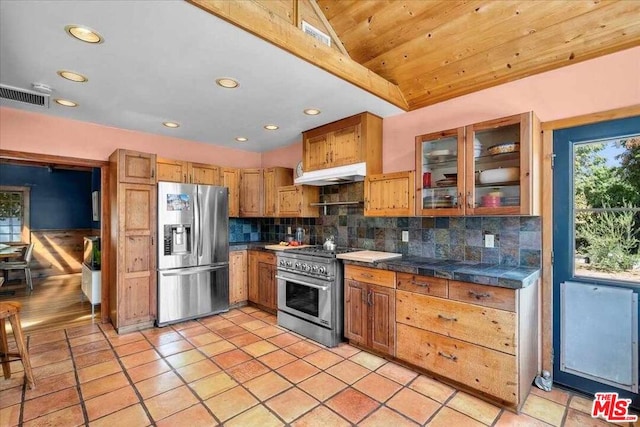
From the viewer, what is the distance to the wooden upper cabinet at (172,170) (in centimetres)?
406

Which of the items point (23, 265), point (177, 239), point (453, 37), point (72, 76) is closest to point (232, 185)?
point (177, 239)

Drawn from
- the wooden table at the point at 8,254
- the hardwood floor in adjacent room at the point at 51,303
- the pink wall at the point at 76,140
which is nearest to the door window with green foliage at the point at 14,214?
the wooden table at the point at 8,254

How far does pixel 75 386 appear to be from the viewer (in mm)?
2422

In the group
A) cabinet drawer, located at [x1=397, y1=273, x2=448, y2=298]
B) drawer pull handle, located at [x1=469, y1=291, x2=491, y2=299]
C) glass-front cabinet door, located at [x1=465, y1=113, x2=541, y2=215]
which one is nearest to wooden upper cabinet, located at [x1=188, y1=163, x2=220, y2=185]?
cabinet drawer, located at [x1=397, y1=273, x2=448, y2=298]

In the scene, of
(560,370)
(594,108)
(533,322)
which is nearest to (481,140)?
(594,108)

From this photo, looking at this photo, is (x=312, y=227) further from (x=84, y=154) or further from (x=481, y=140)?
(x=84, y=154)

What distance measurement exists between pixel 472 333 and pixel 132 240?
3.60 meters

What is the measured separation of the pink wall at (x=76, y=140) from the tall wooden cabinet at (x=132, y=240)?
28 centimetres

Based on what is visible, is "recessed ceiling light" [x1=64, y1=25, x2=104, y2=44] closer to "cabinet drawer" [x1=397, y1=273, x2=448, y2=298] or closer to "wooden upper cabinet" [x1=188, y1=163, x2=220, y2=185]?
"wooden upper cabinet" [x1=188, y1=163, x2=220, y2=185]

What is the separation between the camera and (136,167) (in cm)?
363

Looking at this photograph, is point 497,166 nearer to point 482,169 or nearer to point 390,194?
point 482,169

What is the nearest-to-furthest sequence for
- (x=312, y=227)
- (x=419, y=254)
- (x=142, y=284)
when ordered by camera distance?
(x=419, y=254) → (x=142, y=284) → (x=312, y=227)

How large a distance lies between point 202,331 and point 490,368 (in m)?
2.94

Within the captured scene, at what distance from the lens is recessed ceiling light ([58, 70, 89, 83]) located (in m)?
2.46
